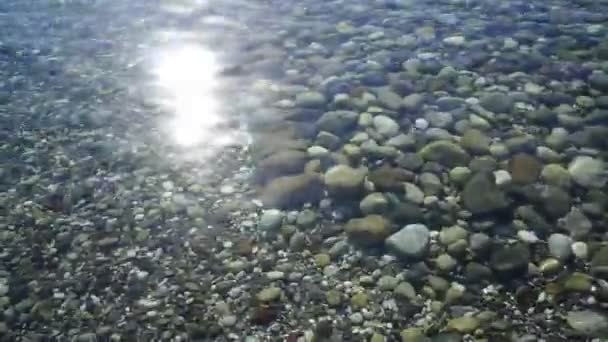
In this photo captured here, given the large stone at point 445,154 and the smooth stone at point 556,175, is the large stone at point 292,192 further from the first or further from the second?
the smooth stone at point 556,175

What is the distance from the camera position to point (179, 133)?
372 centimetres

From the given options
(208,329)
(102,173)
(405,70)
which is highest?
(405,70)

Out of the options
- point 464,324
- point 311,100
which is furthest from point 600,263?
point 311,100

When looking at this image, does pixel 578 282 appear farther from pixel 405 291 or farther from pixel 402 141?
pixel 402 141

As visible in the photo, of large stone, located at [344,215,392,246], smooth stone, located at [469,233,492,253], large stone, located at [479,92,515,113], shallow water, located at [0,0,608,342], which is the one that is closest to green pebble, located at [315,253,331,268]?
shallow water, located at [0,0,608,342]

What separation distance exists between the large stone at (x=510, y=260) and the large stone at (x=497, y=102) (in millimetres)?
1216

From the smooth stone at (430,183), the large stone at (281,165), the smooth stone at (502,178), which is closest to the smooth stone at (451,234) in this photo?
the smooth stone at (430,183)

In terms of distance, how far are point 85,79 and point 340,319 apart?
9.80 ft

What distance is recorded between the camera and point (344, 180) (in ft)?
10.3

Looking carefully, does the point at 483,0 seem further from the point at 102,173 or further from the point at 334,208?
the point at 102,173

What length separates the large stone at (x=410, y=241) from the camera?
269 cm

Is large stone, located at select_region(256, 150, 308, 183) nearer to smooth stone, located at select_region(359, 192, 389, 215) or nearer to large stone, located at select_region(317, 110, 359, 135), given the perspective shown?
large stone, located at select_region(317, 110, 359, 135)

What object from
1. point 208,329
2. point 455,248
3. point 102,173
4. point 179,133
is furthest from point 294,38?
point 208,329

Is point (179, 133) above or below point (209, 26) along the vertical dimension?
below
